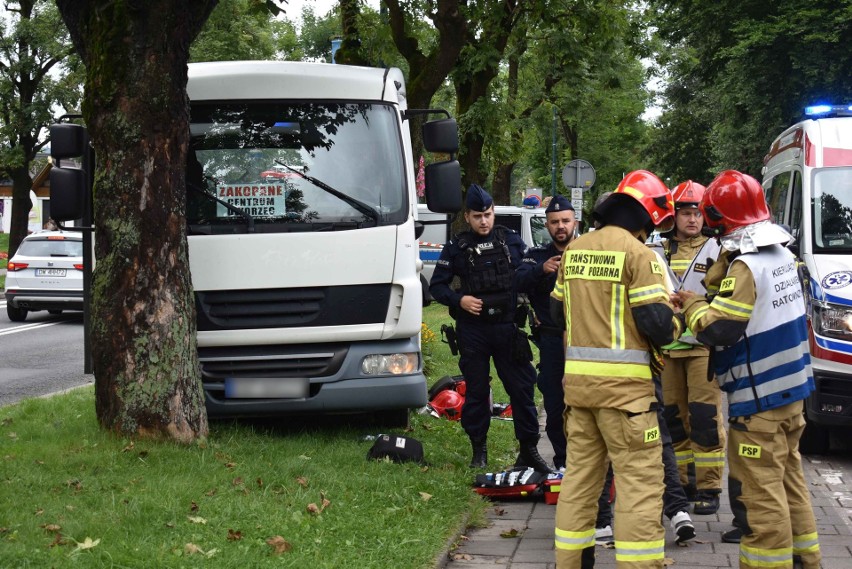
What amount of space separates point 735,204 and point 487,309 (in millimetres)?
2577

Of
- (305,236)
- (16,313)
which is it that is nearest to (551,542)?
(305,236)

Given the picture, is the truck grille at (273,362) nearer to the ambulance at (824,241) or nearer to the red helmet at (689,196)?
the red helmet at (689,196)

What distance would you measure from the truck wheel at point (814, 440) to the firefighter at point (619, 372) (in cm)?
441

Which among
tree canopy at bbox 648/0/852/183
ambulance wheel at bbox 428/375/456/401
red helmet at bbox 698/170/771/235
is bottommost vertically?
ambulance wheel at bbox 428/375/456/401

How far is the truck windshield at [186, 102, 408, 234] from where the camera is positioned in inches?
314

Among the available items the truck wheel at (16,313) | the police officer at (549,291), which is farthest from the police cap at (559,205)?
the truck wheel at (16,313)

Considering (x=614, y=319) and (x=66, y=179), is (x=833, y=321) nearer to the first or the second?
(x=614, y=319)

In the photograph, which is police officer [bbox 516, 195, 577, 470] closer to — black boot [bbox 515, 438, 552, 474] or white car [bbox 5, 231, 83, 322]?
black boot [bbox 515, 438, 552, 474]

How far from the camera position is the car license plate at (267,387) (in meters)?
7.88

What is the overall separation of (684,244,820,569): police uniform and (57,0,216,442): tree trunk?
362cm

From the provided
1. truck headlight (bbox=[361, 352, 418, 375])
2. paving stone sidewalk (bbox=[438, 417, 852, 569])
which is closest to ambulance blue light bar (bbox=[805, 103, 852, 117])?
paving stone sidewalk (bbox=[438, 417, 852, 569])

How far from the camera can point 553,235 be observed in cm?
670

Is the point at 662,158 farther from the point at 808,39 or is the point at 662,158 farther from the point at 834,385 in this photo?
the point at 834,385

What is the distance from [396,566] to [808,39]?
761 inches
